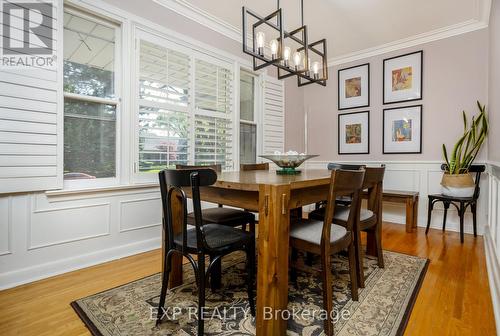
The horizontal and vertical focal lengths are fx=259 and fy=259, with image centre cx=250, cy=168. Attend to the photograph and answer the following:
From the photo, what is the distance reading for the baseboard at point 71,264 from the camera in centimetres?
194

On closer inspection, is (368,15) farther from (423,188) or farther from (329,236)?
(329,236)

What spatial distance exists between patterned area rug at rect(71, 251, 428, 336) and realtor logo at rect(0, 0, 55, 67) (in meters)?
1.83

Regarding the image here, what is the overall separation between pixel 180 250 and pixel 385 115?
377 centimetres

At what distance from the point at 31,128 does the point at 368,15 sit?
145 inches

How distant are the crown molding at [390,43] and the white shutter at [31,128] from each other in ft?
4.12

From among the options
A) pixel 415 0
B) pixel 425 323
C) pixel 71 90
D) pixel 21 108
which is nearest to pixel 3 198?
pixel 21 108

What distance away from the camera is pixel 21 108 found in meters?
1.95

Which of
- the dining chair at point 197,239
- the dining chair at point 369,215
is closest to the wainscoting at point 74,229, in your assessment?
the dining chair at point 369,215

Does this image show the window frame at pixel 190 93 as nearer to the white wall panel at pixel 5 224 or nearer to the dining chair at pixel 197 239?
the white wall panel at pixel 5 224

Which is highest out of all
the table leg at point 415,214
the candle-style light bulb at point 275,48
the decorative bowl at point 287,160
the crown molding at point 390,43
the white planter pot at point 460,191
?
the crown molding at point 390,43

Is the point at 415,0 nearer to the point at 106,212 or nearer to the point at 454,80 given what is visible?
the point at 454,80

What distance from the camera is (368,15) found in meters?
3.16

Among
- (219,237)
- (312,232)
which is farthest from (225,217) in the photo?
(312,232)

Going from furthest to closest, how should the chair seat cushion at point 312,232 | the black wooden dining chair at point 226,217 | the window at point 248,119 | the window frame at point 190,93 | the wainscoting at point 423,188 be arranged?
1. the window at point 248,119
2. the wainscoting at point 423,188
3. the window frame at point 190,93
4. the black wooden dining chair at point 226,217
5. the chair seat cushion at point 312,232
